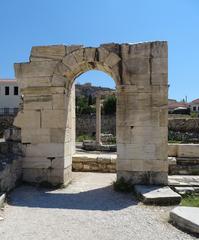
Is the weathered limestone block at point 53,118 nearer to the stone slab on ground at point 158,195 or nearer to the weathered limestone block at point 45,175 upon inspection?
the weathered limestone block at point 45,175

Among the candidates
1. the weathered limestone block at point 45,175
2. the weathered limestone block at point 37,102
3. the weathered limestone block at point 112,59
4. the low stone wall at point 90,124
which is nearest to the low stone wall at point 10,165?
the weathered limestone block at point 45,175

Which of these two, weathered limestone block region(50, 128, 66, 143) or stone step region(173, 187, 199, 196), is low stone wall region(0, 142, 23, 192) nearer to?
weathered limestone block region(50, 128, 66, 143)

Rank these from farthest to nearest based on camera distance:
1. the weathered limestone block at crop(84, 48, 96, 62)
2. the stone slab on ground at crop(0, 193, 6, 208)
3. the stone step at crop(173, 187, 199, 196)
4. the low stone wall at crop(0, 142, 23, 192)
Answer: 1. the weathered limestone block at crop(84, 48, 96, 62)
2. the stone step at crop(173, 187, 199, 196)
3. the low stone wall at crop(0, 142, 23, 192)
4. the stone slab on ground at crop(0, 193, 6, 208)

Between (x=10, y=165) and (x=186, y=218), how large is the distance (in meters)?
4.54

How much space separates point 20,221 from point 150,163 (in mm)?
3873

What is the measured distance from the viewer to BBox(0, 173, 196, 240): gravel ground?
553 cm

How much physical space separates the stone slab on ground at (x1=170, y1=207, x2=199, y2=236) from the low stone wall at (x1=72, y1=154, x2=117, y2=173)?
5.43m

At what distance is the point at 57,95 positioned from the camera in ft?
30.8

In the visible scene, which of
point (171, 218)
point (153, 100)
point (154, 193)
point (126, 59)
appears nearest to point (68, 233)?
point (171, 218)

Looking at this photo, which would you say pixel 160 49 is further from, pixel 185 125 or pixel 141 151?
pixel 185 125

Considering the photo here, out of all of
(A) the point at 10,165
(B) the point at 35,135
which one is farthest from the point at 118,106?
(A) the point at 10,165

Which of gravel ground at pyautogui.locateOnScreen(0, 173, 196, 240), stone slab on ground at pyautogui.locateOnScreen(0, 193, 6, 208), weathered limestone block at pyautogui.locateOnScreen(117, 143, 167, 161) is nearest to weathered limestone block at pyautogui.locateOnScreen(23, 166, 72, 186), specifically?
gravel ground at pyautogui.locateOnScreen(0, 173, 196, 240)

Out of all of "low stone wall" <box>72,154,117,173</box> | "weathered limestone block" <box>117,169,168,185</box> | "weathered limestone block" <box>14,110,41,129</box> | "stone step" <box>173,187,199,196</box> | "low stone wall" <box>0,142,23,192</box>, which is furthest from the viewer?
"low stone wall" <box>72,154,117,173</box>

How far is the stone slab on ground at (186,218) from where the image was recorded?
5.55 m
